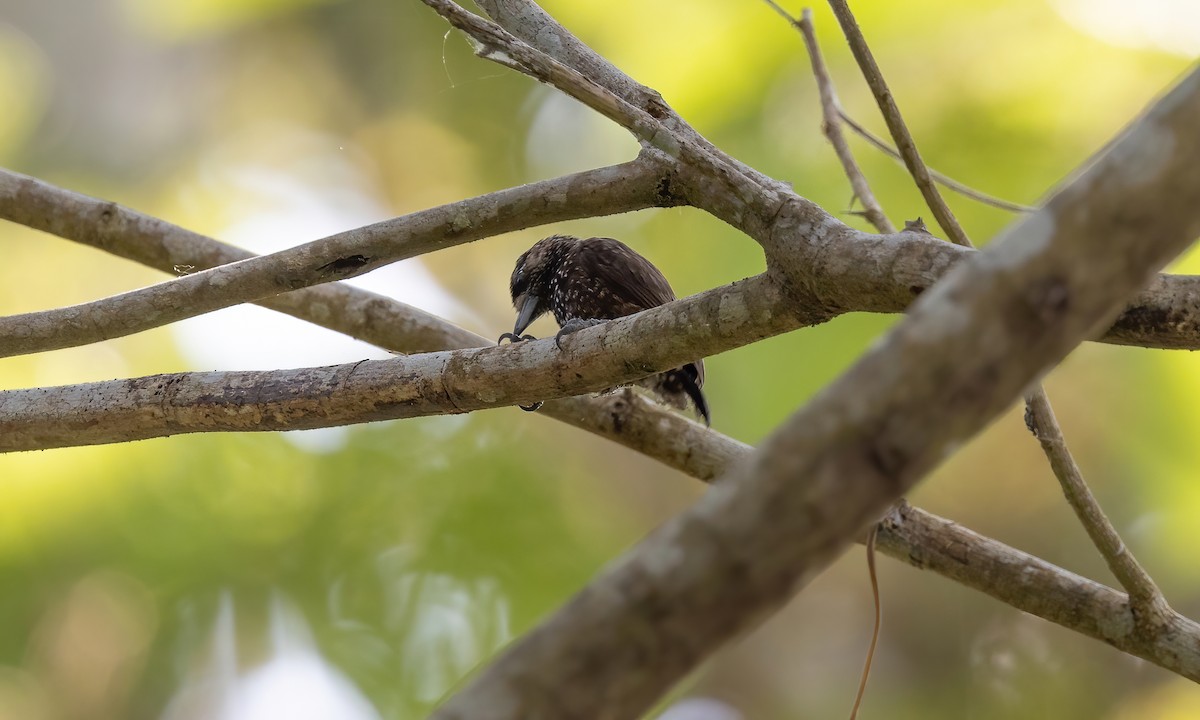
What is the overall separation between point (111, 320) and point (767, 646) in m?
5.28

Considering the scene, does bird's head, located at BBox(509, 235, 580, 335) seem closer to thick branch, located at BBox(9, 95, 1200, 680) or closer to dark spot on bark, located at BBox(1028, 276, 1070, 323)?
thick branch, located at BBox(9, 95, 1200, 680)

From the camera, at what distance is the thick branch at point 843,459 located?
0.97m

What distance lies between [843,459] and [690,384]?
2.44 meters

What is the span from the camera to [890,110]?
263cm

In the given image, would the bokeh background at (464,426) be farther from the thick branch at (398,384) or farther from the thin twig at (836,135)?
the thick branch at (398,384)

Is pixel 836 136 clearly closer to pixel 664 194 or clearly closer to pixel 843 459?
pixel 664 194

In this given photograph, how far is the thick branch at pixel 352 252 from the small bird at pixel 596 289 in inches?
37.4

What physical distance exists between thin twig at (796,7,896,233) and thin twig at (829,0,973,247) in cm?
41

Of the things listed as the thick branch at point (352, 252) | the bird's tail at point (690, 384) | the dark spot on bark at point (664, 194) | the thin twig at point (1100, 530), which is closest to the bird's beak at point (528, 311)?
the bird's tail at point (690, 384)

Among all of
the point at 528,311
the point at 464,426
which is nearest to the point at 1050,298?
the point at 528,311

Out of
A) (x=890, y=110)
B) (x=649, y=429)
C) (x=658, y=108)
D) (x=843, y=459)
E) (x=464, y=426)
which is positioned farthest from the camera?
(x=464, y=426)

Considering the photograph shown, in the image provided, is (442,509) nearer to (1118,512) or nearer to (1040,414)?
(1118,512)

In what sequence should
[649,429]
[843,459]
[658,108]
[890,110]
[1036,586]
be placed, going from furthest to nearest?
[649,429]
[1036,586]
[890,110]
[658,108]
[843,459]

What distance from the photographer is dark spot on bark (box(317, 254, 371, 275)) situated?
7.84 ft
